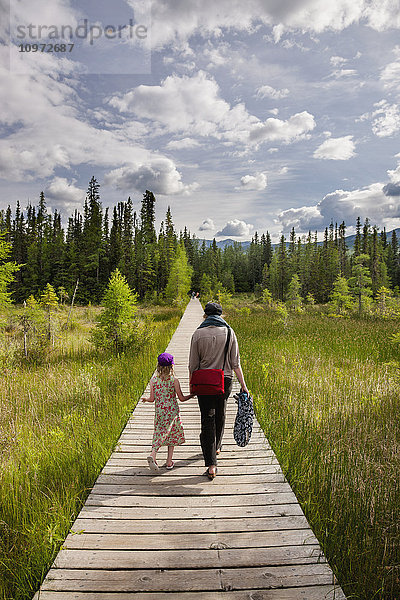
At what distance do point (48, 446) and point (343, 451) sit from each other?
12.7ft

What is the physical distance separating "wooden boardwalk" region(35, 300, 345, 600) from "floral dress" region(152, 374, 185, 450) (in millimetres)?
368

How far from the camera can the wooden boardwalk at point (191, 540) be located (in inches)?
88.3

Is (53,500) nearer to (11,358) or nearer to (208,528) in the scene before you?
(208,528)

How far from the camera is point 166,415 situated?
3.88m

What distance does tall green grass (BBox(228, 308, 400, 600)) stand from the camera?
2.67m

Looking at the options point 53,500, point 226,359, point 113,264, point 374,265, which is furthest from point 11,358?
point 374,265

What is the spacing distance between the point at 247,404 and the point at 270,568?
160 cm

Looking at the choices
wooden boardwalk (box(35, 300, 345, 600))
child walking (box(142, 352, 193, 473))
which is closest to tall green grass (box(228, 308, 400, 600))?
wooden boardwalk (box(35, 300, 345, 600))

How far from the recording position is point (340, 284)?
26.0 m

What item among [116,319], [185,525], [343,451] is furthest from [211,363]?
[116,319]

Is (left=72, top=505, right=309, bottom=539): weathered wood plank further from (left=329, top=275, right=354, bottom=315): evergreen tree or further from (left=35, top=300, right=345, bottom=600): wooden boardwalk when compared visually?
(left=329, top=275, right=354, bottom=315): evergreen tree

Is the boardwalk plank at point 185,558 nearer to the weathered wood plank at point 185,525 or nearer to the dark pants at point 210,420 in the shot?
the weathered wood plank at point 185,525

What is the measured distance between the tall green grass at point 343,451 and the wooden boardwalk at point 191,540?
0.83 feet

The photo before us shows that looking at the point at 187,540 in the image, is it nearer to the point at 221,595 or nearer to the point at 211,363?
the point at 221,595
